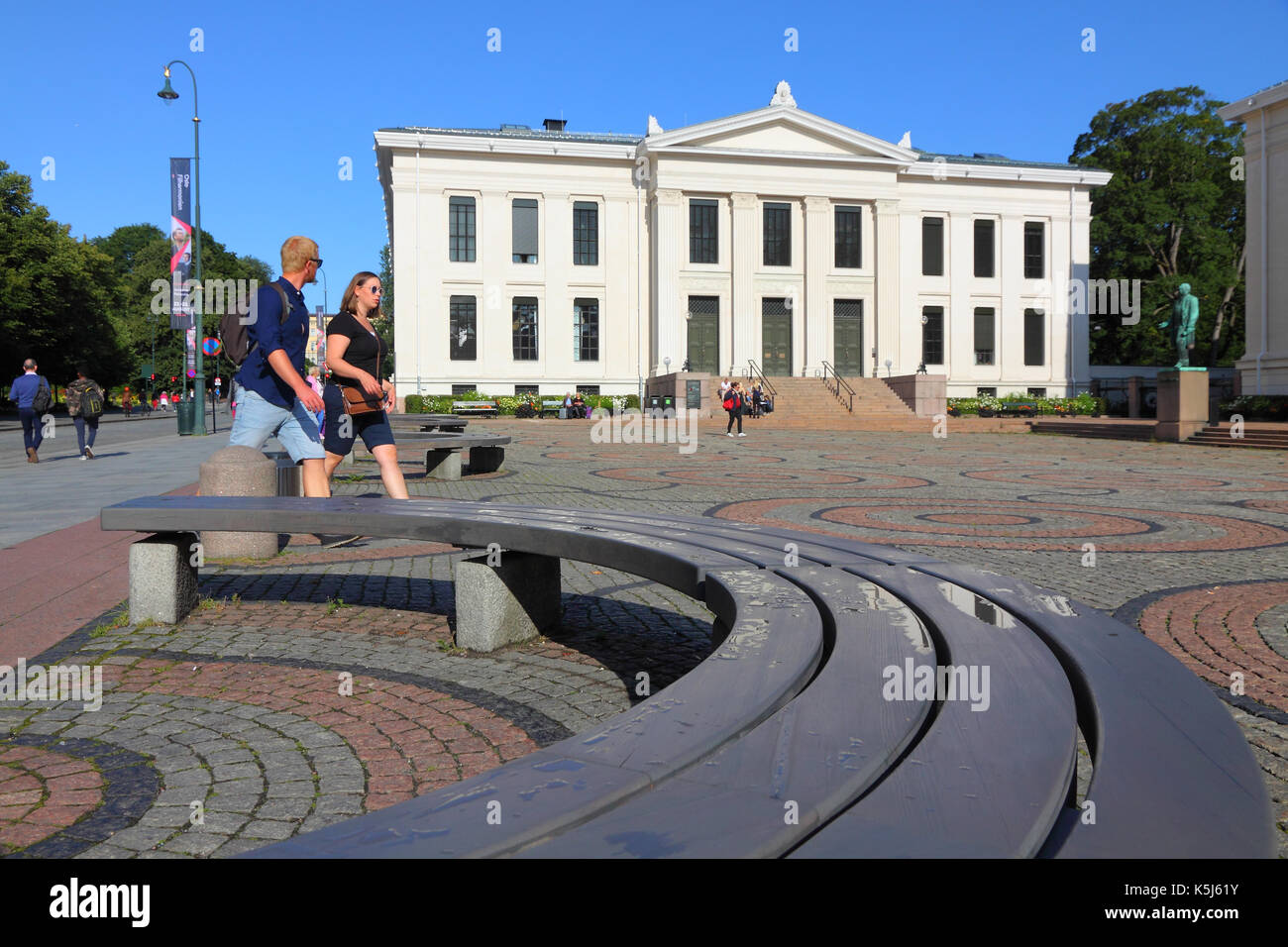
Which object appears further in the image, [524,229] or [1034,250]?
[1034,250]

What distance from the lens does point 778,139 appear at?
44.5 m

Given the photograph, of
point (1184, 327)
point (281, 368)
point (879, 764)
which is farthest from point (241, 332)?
point (1184, 327)

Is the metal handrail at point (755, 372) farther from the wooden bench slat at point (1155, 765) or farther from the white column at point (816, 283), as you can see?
the wooden bench slat at point (1155, 765)

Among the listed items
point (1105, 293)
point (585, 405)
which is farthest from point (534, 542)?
point (1105, 293)

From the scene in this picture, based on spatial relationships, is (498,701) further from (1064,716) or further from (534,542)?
(1064,716)

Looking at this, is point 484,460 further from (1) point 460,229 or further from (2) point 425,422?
(1) point 460,229

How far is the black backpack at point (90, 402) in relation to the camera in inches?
691

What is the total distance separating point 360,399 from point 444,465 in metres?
6.74

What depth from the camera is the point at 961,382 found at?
48.9 m

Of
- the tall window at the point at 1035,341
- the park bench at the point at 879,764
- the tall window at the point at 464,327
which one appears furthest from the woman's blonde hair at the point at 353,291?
the tall window at the point at 1035,341

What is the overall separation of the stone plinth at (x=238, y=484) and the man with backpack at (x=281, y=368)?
16 cm

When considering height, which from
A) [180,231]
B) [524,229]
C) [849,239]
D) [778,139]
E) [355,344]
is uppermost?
[778,139]
